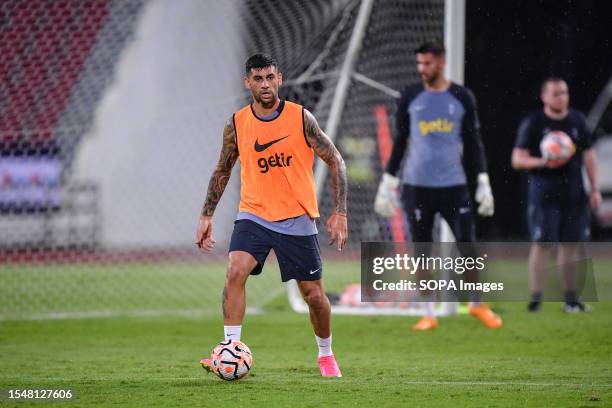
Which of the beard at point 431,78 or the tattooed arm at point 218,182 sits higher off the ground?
the beard at point 431,78

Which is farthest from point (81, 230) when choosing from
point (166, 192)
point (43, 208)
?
point (166, 192)

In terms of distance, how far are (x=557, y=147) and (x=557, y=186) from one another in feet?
1.80

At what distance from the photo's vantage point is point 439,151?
9625 millimetres

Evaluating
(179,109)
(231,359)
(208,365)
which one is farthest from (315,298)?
(179,109)

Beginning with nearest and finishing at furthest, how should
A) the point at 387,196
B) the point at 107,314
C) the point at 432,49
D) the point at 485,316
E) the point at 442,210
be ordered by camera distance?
the point at 432,49
the point at 442,210
the point at 485,316
the point at 387,196
the point at 107,314

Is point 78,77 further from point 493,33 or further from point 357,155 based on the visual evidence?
point 493,33

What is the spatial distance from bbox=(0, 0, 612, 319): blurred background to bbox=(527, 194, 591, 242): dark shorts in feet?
4.04

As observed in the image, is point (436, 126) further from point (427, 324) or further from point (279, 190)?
point (279, 190)

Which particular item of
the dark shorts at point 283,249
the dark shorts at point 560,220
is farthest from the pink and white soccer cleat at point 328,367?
the dark shorts at point 560,220

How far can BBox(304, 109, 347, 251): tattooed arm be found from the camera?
255 inches

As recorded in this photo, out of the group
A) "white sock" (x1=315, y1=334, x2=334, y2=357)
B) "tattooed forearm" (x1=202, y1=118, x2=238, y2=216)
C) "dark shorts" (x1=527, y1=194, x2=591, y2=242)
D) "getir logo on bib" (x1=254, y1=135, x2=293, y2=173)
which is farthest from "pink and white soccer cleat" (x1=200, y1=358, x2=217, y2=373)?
"dark shorts" (x1=527, y1=194, x2=591, y2=242)

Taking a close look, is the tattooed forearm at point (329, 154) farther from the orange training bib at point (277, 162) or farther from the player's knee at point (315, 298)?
the player's knee at point (315, 298)

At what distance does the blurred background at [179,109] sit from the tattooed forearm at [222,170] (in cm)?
465

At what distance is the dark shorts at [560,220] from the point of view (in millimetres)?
11180
